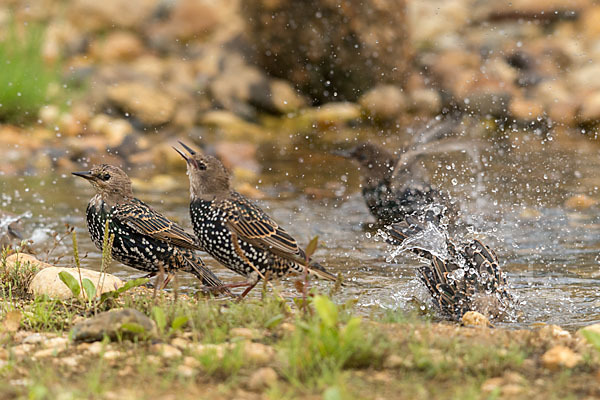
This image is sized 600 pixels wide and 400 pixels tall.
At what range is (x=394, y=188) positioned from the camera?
764cm

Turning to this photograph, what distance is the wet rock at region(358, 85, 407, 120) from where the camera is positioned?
1252 cm

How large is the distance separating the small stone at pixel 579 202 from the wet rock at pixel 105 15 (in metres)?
10.3

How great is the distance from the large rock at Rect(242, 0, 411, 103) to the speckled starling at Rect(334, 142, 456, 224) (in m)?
4.92

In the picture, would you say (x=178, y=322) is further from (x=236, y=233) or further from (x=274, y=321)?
(x=236, y=233)

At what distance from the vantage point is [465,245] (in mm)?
5539

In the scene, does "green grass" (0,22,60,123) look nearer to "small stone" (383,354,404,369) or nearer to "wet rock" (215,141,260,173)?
"wet rock" (215,141,260,173)

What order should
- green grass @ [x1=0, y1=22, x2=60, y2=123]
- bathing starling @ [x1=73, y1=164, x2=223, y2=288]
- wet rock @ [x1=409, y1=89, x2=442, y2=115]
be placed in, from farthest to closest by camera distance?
wet rock @ [x1=409, y1=89, x2=442, y2=115] < green grass @ [x1=0, y1=22, x2=60, y2=123] < bathing starling @ [x1=73, y1=164, x2=223, y2=288]

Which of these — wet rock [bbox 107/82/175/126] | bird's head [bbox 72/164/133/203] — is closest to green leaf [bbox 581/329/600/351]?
bird's head [bbox 72/164/133/203]

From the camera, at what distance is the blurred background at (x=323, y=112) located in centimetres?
759

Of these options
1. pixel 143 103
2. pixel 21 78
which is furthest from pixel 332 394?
pixel 143 103

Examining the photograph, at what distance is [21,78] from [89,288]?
7.64 meters

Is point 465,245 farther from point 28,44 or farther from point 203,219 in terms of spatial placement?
point 28,44

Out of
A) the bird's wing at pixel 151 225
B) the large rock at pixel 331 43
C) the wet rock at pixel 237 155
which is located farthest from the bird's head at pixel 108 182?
the large rock at pixel 331 43

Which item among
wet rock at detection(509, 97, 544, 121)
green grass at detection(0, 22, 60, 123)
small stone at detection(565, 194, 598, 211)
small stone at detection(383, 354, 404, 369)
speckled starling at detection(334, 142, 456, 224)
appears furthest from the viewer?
wet rock at detection(509, 97, 544, 121)
